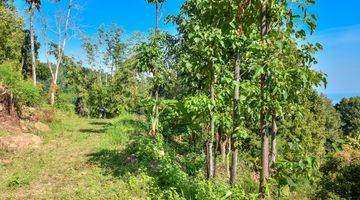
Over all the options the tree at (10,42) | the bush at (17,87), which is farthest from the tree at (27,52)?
the bush at (17,87)

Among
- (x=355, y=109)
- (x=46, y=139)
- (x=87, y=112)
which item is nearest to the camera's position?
(x=46, y=139)

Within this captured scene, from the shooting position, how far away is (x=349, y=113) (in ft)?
256

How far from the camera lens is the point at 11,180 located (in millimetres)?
15344

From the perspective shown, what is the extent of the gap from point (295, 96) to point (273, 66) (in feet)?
3.32

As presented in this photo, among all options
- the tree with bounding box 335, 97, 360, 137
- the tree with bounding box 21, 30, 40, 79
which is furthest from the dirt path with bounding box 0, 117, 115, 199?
the tree with bounding box 335, 97, 360, 137

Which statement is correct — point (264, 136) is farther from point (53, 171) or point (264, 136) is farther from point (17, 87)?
point (17, 87)

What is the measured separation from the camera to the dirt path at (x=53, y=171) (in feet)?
47.0

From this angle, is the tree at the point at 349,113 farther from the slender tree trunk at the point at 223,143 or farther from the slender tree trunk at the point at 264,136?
the slender tree trunk at the point at 264,136

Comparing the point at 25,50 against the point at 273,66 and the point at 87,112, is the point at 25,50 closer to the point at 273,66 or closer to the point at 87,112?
the point at 87,112

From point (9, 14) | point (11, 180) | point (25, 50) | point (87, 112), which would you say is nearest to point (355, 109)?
point (87, 112)

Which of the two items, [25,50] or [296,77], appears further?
[25,50]

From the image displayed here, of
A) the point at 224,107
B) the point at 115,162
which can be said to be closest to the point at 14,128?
the point at 115,162

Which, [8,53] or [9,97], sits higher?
[8,53]

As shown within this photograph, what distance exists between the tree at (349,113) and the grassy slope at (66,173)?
2240 inches
